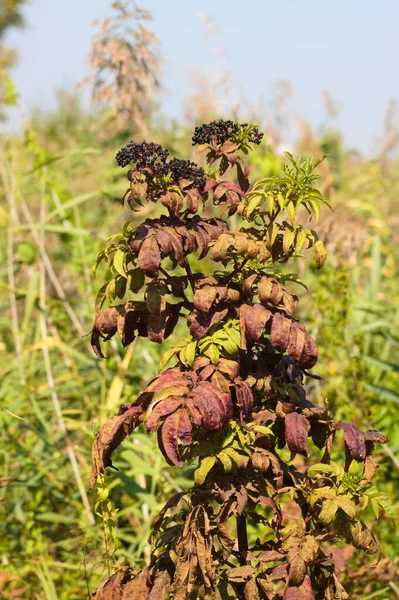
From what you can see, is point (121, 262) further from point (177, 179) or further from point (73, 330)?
point (73, 330)

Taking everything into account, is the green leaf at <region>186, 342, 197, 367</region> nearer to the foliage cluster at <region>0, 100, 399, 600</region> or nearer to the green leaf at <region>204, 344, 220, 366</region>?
the green leaf at <region>204, 344, 220, 366</region>

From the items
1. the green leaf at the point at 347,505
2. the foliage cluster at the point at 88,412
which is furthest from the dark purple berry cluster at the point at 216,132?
the foliage cluster at the point at 88,412

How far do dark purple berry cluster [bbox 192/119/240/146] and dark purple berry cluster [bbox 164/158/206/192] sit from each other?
0.08m

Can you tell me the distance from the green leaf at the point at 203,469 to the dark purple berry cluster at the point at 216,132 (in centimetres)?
69

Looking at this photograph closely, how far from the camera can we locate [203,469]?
1.52 meters

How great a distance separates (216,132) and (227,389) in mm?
583

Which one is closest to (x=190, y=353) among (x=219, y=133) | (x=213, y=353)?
(x=213, y=353)

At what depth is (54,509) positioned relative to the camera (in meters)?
3.18

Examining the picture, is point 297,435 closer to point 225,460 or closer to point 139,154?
point 225,460

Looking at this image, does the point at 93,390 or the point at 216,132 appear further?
the point at 93,390

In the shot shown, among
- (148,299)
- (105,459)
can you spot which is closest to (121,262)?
(148,299)

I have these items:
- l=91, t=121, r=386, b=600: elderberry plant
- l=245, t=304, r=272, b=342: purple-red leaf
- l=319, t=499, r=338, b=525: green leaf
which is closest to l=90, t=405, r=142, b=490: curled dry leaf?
l=91, t=121, r=386, b=600: elderberry plant

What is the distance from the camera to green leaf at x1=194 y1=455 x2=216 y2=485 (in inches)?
59.1

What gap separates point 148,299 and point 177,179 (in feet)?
0.87
